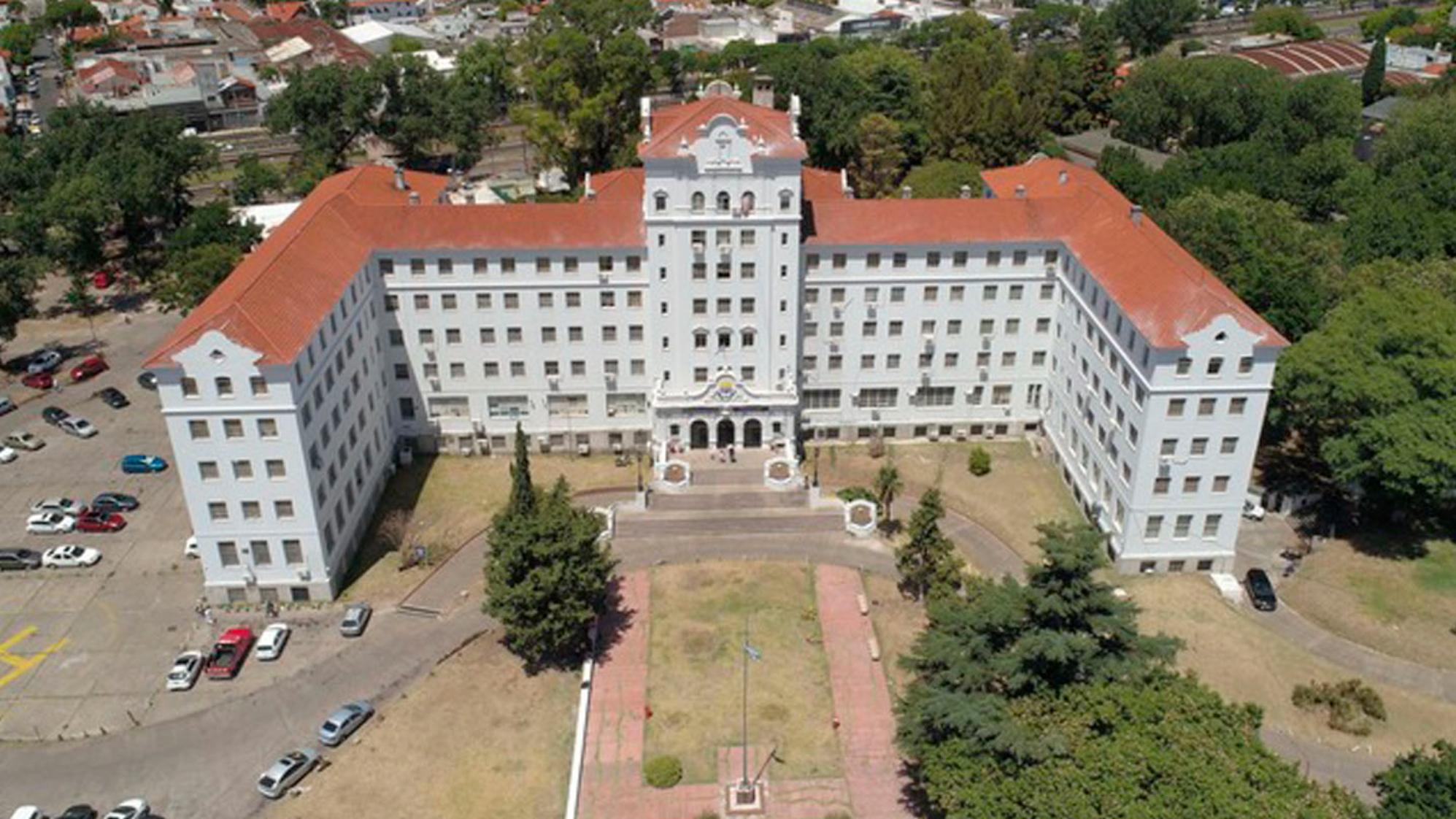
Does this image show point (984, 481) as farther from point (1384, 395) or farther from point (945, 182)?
point (945, 182)

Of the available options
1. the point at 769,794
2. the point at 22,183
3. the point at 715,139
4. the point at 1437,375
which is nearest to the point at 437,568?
the point at 769,794

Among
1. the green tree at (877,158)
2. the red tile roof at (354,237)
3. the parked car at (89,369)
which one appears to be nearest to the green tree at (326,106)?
the parked car at (89,369)

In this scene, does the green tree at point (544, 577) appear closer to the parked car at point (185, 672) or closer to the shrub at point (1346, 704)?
the parked car at point (185, 672)

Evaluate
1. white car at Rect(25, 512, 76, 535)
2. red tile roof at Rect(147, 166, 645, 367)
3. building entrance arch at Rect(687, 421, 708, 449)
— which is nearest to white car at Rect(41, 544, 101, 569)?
white car at Rect(25, 512, 76, 535)

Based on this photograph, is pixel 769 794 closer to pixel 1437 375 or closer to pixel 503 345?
pixel 503 345

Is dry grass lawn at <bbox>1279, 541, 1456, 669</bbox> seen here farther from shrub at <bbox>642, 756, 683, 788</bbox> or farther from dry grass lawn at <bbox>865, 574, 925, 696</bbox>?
shrub at <bbox>642, 756, 683, 788</bbox>
